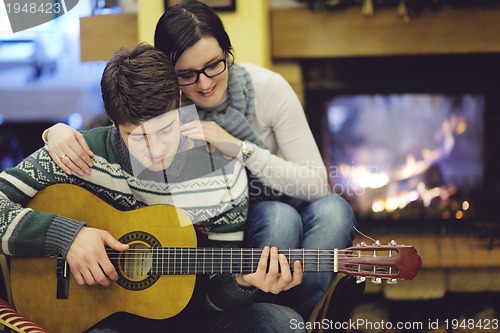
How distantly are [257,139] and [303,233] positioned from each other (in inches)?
9.6

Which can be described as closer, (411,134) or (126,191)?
(126,191)

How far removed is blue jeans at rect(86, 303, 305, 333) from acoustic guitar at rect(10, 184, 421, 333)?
0.09ft

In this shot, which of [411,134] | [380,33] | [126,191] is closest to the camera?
[126,191]

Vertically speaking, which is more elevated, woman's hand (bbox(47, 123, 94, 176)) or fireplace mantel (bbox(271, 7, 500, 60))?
fireplace mantel (bbox(271, 7, 500, 60))

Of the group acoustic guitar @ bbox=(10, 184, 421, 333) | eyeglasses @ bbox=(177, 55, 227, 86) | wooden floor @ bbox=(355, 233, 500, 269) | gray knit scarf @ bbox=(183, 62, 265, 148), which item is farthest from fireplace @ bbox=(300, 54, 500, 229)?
acoustic guitar @ bbox=(10, 184, 421, 333)

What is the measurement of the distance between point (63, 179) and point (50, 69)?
3.67ft

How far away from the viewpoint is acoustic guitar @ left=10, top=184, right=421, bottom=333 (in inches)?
47.6

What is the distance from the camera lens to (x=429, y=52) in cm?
203

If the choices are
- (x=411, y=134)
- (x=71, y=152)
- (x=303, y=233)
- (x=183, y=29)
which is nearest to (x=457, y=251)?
(x=411, y=134)

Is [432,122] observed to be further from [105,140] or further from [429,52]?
[105,140]

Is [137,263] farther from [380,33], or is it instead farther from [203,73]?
[380,33]

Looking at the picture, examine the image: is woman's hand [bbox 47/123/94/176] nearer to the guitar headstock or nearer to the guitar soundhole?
the guitar soundhole

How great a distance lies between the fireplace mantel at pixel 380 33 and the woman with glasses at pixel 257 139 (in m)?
0.56

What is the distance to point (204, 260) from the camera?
3.94 feet
